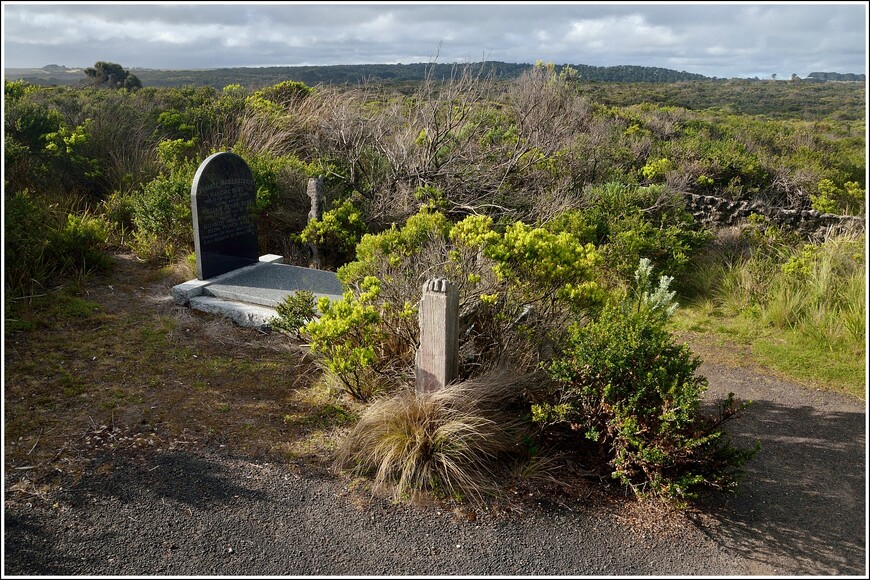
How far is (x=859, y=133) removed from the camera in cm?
2370

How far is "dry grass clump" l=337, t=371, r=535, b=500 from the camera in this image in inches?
150

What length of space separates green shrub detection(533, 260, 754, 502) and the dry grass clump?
351 millimetres

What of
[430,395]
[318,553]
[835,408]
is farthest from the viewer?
[835,408]

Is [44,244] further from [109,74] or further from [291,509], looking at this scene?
[109,74]

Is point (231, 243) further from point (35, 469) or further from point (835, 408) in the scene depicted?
point (835, 408)

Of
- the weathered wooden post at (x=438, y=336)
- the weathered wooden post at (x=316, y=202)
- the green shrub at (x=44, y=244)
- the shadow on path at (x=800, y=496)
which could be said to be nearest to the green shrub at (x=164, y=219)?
the green shrub at (x=44, y=244)

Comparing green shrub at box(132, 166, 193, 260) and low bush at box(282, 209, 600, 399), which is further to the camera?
green shrub at box(132, 166, 193, 260)

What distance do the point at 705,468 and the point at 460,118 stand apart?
19.7ft

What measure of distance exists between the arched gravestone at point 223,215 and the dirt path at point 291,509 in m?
2.23

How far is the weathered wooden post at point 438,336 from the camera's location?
4.11 meters

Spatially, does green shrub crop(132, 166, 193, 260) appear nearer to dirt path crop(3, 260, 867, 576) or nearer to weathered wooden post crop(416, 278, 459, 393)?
dirt path crop(3, 260, 867, 576)

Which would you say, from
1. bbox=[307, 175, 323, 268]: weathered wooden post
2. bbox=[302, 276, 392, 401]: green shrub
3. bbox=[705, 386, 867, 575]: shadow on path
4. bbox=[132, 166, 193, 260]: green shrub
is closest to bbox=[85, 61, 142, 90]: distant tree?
bbox=[132, 166, 193, 260]: green shrub

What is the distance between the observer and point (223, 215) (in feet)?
23.5

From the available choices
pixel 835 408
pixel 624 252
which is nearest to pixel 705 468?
pixel 835 408
